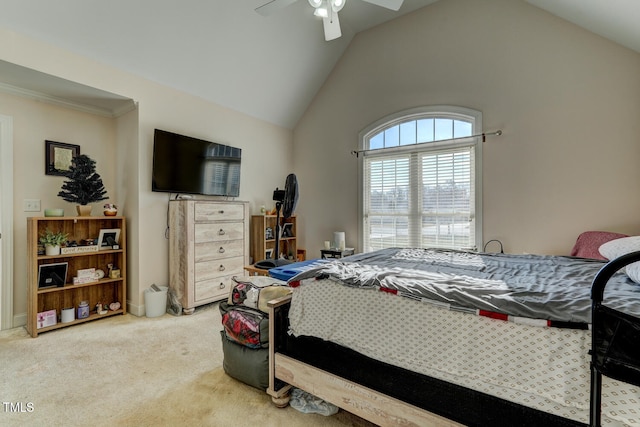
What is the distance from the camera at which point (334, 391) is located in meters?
1.45

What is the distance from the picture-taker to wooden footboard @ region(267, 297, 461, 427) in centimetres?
123

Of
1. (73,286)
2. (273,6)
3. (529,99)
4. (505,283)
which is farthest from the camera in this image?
(529,99)

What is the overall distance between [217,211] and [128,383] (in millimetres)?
1928

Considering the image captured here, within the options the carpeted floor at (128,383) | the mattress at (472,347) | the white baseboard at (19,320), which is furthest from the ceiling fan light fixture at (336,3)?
the white baseboard at (19,320)

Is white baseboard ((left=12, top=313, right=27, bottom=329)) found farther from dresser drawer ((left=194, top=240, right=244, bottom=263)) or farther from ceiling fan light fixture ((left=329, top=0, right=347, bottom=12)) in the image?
ceiling fan light fixture ((left=329, top=0, right=347, bottom=12))

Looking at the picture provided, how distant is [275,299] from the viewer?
5.82 ft

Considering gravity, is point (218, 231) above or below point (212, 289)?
above

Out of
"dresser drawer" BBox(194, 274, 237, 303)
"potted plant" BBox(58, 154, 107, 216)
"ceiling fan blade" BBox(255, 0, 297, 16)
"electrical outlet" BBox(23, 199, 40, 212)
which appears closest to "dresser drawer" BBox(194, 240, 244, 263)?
"dresser drawer" BBox(194, 274, 237, 303)

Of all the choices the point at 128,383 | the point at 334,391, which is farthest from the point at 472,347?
the point at 128,383

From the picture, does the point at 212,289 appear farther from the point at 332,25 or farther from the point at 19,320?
the point at 332,25

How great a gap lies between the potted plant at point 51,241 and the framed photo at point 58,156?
2.16 ft

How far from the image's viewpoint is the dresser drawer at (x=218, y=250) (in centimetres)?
327

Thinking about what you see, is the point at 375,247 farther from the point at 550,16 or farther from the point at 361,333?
the point at 550,16

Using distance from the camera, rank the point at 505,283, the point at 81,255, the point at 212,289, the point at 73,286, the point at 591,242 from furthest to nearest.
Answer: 1. the point at 212,289
2. the point at 81,255
3. the point at 73,286
4. the point at 591,242
5. the point at 505,283
